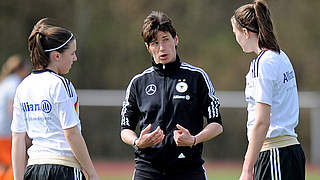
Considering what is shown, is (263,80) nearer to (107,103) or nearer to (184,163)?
(184,163)

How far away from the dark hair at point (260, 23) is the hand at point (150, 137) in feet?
3.20

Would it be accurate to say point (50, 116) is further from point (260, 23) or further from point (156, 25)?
point (260, 23)

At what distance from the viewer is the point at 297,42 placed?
69.5 ft

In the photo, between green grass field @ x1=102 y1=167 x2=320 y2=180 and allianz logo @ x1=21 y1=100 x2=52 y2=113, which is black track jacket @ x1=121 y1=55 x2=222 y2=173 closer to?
allianz logo @ x1=21 y1=100 x2=52 y2=113

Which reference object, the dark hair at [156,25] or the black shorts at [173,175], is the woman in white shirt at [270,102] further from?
the dark hair at [156,25]

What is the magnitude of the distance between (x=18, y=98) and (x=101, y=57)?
16621mm

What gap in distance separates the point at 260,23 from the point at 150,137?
3.77 ft

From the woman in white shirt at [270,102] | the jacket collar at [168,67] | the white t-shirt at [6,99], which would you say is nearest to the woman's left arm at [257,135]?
the woman in white shirt at [270,102]

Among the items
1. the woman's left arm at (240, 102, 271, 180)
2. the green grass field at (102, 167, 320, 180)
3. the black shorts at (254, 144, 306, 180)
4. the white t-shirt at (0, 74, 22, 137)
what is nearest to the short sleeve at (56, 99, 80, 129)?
the woman's left arm at (240, 102, 271, 180)

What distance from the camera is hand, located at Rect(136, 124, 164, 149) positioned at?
4996 mm

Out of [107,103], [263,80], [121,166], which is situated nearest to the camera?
[263,80]

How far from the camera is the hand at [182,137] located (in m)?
4.99

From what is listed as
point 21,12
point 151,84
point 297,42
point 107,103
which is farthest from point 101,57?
point 151,84

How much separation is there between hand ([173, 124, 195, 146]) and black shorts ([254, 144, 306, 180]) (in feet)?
1.75
